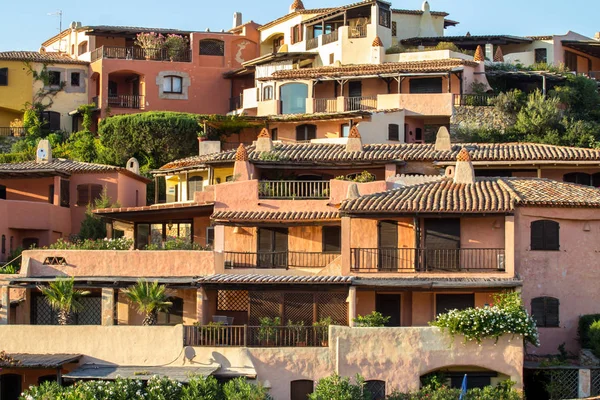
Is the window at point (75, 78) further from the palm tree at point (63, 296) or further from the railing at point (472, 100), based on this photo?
the palm tree at point (63, 296)

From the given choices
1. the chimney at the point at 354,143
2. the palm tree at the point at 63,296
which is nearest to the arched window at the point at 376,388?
the palm tree at the point at 63,296

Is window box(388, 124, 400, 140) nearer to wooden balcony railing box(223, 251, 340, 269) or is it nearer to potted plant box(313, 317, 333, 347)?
wooden balcony railing box(223, 251, 340, 269)

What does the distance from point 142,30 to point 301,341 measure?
4239 cm

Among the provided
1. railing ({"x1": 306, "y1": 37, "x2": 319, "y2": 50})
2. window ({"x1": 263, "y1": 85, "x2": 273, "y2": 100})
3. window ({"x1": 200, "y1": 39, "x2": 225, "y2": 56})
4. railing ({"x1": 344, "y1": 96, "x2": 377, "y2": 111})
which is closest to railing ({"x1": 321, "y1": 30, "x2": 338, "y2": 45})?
railing ({"x1": 306, "y1": 37, "x2": 319, "y2": 50})

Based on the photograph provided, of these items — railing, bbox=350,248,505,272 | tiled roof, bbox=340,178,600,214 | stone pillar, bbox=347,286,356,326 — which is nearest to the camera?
stone pillar, bbox=347,286,356,326

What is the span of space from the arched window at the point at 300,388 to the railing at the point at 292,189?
9816 millimetres

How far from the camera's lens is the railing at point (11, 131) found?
7638cm

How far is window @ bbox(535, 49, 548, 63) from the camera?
75219mm

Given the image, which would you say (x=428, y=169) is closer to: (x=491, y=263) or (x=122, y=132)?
(x=491, y=263)

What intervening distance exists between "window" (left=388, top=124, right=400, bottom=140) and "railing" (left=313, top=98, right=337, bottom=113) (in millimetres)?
4314

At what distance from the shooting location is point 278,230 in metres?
49.0

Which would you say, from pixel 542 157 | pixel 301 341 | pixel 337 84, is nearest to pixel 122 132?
pixel 337 84

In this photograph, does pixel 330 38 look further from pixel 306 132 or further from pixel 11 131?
pixel 11 131

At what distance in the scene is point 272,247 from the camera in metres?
48.9
